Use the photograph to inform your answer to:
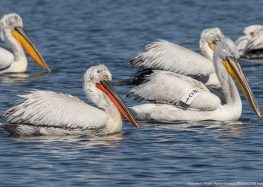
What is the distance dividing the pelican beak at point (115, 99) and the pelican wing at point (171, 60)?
3003 mm

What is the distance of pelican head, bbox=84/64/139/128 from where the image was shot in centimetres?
1057

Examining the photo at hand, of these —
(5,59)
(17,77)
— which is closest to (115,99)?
(17,77)

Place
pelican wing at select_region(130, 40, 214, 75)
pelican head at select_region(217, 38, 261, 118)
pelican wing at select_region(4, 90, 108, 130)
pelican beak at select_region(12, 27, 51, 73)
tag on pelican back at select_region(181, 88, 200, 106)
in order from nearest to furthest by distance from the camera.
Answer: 1. pelican wing at select_region(4, 90, 108, 130)
2. tag on pelican back at select_region(181, 88, 200, 106)
3. pelican head at select_region(217, 38, 261, 118)
4. pelican wing at select_region(130, 40, 214, 75)
5. pelican beak at select_region(12, 27, 51, 73)

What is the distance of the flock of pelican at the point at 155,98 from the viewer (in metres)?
10.2

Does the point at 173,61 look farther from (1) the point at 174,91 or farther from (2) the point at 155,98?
(1) the point at 174,91

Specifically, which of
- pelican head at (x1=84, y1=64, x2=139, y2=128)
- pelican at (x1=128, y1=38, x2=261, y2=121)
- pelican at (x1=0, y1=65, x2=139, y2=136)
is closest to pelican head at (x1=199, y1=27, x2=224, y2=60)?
pelican at (x1=128, y1=38, x2=261, y2=121)

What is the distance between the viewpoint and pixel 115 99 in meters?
10.6

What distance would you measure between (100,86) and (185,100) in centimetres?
109

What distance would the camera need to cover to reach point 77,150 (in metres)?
9.73

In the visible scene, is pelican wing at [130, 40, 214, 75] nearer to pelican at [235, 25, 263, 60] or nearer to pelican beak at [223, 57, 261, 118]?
pelican beak at [223, 57, 261, 118]

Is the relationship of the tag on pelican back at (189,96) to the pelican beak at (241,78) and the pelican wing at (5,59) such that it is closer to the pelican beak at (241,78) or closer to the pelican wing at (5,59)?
the pelican beak at (241,78)

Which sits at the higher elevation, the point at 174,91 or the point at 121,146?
the point at 174,91

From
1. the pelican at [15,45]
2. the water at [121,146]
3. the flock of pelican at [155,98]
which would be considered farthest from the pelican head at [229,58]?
the pelican at [15,45]

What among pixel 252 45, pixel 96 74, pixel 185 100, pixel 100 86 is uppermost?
pixel 96 74
